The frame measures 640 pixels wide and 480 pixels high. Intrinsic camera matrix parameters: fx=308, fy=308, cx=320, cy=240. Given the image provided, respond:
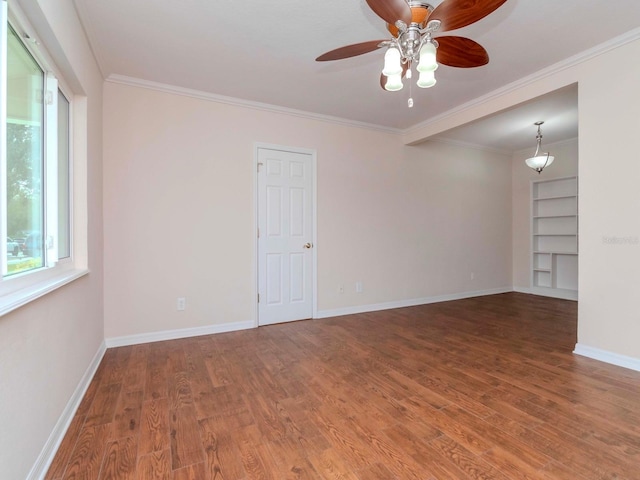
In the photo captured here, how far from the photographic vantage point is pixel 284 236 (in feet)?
12.7

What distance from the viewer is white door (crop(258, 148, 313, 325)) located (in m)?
3.74

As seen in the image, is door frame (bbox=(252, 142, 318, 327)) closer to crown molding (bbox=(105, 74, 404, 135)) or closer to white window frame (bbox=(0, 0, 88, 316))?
crown molding (bbox=(105, 74, 404, 135))

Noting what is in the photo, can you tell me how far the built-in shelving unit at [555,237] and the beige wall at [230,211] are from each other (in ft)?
5.88

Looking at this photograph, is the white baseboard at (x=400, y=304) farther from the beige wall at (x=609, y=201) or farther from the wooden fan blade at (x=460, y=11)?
the wooden fan blade at (x=460, y=11)

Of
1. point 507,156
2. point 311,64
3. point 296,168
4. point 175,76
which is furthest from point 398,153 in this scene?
point 175,76

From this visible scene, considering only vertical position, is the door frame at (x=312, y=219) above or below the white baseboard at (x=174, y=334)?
above

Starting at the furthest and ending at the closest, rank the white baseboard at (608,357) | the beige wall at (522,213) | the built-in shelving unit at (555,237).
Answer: the beige wall at (522,213) → the built-in shelving unit at (555,237) → the white baseboard at (608,357)

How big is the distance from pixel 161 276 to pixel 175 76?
6.57ft

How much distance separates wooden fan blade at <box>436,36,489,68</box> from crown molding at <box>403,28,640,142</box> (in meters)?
1.46

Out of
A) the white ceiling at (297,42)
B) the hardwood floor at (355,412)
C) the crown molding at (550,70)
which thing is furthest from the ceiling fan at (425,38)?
the hardwood floor at (355,412)

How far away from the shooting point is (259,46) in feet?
8.36

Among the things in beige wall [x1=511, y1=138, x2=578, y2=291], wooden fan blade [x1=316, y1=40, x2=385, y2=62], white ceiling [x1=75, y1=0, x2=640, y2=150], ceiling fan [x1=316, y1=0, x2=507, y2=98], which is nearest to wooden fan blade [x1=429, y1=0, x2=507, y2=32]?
ceiling fan [x1=316, y1=0, x2=507, y2=98]

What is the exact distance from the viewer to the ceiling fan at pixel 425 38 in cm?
154

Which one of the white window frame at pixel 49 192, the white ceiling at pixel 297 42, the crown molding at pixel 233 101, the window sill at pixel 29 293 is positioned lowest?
the window sill at pixel 29 293
